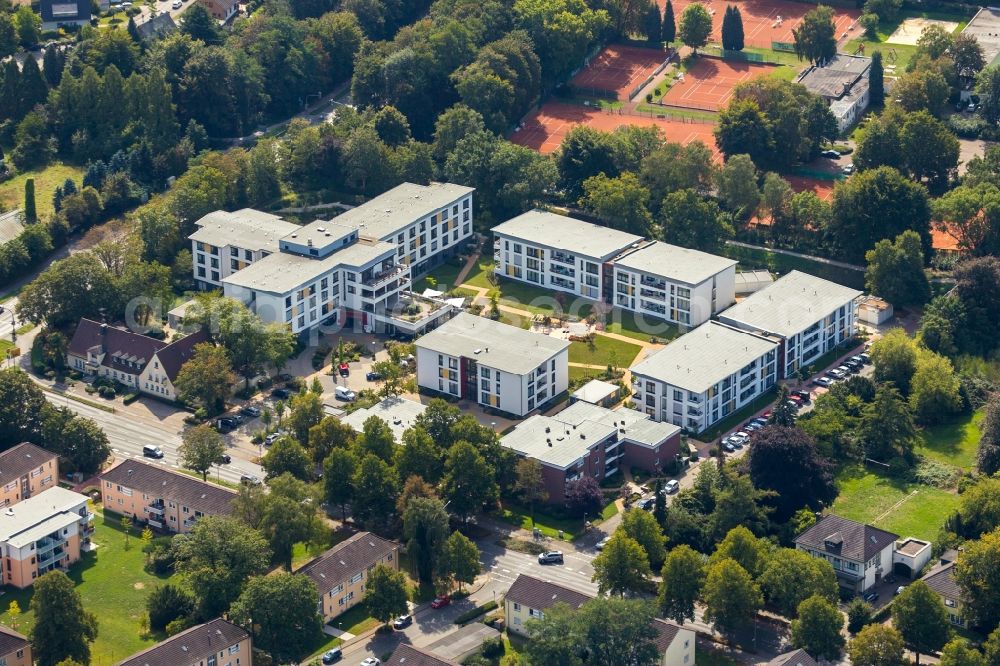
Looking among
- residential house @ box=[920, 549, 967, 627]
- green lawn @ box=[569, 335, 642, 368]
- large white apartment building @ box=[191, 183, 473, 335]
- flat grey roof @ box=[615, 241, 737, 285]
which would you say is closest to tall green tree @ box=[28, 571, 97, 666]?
large white apartment building @ box=[191, 183, 473, 335]

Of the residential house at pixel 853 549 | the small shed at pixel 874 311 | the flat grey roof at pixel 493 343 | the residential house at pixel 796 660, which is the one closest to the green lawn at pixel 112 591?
the flat grey roof at pixel 493 343

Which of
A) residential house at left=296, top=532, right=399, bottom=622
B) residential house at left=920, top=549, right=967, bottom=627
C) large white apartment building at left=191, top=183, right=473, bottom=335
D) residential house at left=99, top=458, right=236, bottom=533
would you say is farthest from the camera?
large white apartment building at left=191, top=183, right=473, bottom=335

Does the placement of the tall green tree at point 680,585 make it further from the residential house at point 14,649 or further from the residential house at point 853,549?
the residential house at point 14,649

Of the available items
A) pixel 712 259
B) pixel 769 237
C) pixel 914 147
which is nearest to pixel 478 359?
pixel 712 259

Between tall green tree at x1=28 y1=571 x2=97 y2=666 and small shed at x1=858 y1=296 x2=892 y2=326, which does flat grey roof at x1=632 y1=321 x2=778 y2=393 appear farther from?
tall green tree at x1=28 y1=571 x2=97 y2=666

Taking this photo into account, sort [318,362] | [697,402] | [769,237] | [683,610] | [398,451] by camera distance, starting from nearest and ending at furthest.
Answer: [683,610] → [398,451] → [697,402] → [318,362] → [769,237]

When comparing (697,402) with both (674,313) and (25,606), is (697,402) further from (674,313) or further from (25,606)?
(25,606)
